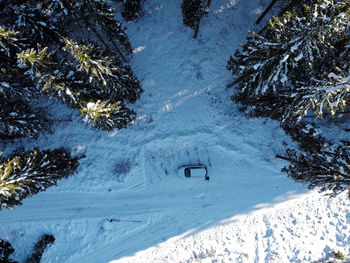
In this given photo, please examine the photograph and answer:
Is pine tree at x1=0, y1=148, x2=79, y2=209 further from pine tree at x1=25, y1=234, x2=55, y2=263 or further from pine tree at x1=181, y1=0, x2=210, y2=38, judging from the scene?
pine tree at x1=181, y1=0, x2=210, y2=38

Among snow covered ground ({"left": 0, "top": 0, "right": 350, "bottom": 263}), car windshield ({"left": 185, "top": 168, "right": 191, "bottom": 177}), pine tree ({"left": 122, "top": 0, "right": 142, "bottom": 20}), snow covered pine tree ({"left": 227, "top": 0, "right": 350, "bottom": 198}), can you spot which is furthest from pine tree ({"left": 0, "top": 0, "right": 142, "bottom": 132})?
snow covered pine tree ({"left": 227, "top": 0, "right": 350, "bottom": 198})

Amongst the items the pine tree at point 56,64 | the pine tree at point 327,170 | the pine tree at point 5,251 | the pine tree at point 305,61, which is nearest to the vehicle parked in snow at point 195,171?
the pine tree at point 56,64

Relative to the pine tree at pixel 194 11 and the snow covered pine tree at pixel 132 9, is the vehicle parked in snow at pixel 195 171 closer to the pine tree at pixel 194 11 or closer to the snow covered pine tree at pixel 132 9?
the pine tree at pixel 194 11

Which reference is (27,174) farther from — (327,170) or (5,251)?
(327,170)

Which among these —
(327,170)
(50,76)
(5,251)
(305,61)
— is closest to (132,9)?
(50,76)

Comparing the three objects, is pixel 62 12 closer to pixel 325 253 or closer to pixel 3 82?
pixel 3 82
